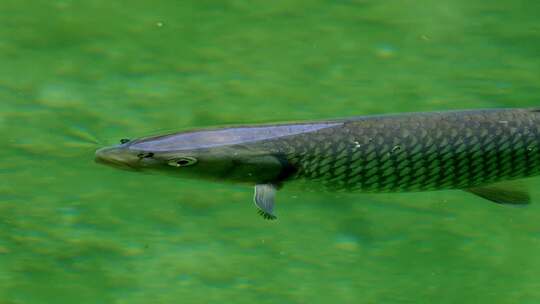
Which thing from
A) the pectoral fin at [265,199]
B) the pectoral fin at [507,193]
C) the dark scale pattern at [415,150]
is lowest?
the pectoral fin at [507,193]

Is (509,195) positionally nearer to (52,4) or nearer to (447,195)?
(447,195)

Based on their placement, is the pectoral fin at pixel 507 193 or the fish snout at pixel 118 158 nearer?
the fish snout at pixel 118 158

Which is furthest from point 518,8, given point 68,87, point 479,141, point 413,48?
point 68,87

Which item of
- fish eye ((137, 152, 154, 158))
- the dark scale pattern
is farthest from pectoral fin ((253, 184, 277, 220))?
fish eye ((137, 152, 154, 158))

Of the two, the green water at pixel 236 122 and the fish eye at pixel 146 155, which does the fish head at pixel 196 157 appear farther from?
the green water at pixel 236 122

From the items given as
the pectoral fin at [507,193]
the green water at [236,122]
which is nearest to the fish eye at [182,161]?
the green water at [236,122]

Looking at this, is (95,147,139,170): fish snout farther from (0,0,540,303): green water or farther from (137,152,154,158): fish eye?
(0,0,540,303): green water

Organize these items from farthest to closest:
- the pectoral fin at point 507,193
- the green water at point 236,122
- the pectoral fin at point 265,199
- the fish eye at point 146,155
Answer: the green water at point 236,122, the pectoral fin at point 507,193, the pectoral fin at point 265,199, the fish eye at point 146,155
